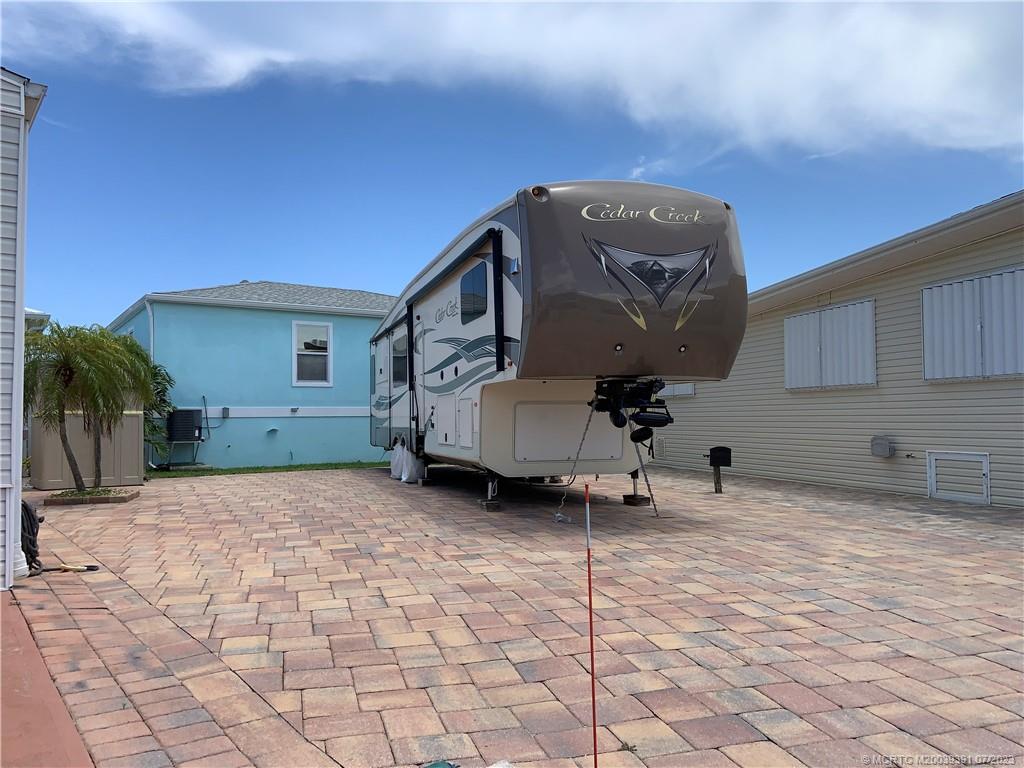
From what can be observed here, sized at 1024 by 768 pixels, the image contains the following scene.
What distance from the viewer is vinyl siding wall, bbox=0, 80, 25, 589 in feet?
15.7

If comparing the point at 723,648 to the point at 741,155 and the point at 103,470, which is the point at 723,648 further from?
the point at 741,155

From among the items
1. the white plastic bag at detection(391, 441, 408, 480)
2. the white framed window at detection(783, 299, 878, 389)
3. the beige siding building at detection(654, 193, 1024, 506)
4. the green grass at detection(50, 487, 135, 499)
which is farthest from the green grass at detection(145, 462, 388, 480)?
the white framed window at detection(783, 299, 878, 389)

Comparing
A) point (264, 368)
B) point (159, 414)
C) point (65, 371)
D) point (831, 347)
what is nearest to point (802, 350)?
point (831, 347)

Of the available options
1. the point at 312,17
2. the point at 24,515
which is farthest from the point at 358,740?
the point at 312,17

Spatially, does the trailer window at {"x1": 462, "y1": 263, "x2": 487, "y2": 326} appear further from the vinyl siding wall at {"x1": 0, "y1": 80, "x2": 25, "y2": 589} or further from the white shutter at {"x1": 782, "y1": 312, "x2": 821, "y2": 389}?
the white shutter at {"x1": 782, "y1": 312, "x2": 821, "y2": 389}

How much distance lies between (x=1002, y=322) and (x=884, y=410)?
212 centimetres

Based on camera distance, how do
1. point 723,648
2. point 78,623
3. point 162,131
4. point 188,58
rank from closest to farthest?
1. point 723,648
2. point 78,623
3. point 188,58
4. point 162,131

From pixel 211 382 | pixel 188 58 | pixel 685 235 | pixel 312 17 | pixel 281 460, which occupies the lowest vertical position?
pixel 281 460

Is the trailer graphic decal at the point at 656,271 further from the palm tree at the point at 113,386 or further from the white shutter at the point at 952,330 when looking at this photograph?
the palm tree at the point at 113,386

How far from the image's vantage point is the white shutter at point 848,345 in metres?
10.2

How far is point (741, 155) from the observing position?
1502 centimetres

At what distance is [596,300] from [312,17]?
4527 mm

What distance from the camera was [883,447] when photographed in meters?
9.81

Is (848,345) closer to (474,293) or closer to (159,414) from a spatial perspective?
(474,293)
